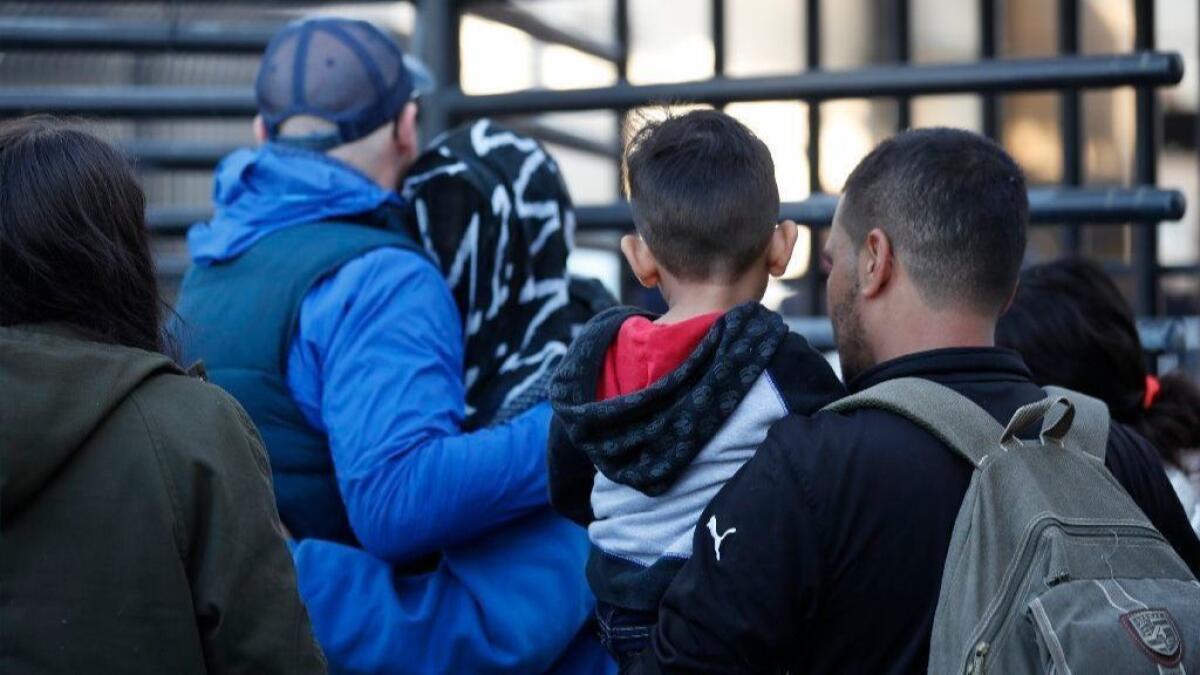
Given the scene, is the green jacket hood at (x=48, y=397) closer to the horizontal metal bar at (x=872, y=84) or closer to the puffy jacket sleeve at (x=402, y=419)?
the puffy jacket sleeve at (x=402, y=419)

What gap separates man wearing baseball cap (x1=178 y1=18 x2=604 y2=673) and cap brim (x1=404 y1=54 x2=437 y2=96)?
46 centimetres

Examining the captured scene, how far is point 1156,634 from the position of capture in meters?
Result: 1.71

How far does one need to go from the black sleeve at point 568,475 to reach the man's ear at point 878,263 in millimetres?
475

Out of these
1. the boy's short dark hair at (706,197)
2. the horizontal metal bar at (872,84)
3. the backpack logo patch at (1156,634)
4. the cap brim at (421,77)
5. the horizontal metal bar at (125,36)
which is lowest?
the backpack logo patch at (1156,634)

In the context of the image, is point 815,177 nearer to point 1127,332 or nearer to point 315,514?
point 1127,332

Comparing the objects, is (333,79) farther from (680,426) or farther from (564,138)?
(564,138)

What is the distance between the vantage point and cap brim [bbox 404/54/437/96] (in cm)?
336

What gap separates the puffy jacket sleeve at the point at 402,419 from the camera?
8.61ft

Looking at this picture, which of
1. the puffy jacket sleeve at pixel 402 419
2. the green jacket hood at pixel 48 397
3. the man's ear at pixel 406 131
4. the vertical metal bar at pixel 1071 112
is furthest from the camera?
the vertical metal bar at pixel 1071 112

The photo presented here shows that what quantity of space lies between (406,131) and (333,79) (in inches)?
7.3

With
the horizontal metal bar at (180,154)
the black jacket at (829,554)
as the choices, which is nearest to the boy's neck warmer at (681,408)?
the black jacket at (829,554)

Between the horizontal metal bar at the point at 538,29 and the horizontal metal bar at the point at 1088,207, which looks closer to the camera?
the horizontal metal bar at the point at 1088,207

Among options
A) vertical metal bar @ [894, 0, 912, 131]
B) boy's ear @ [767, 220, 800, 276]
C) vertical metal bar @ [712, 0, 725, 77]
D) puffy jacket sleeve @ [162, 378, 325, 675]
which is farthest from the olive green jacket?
vertical metal bar @ [894, 0, 912, 131]

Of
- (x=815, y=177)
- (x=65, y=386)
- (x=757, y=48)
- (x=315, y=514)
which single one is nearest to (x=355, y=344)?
(x=315, y=514)
